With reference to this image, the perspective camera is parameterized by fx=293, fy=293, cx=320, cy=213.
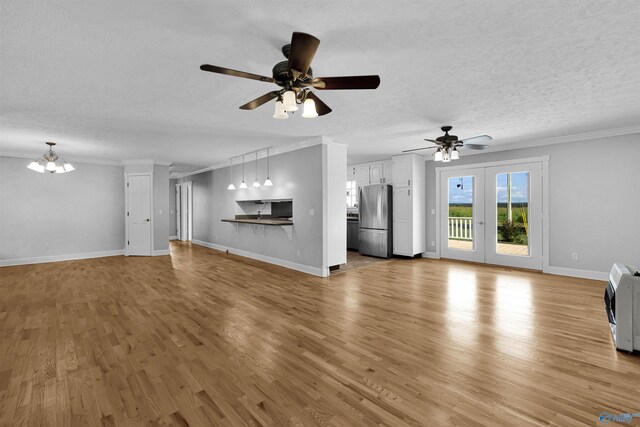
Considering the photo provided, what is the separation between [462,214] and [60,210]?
9.63 metres

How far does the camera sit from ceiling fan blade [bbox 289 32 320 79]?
1.67m

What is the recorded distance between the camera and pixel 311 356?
8.32 ft

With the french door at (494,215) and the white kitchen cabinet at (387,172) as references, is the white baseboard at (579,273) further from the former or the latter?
the white kitchen cabinet at (387,172)

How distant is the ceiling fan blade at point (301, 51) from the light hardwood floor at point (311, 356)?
7.30ft

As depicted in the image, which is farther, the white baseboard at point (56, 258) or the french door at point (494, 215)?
the white baseboard at point (56, 258)

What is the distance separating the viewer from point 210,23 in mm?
1966

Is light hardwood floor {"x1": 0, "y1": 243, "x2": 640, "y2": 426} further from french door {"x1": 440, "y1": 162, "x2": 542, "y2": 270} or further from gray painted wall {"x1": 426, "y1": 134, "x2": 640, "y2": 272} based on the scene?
french door {"x1": 440, "y1": 162, "x2": 542, "y2": 270}

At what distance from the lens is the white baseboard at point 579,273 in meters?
5.05

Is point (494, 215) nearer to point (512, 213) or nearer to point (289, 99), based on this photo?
point (512, 213)

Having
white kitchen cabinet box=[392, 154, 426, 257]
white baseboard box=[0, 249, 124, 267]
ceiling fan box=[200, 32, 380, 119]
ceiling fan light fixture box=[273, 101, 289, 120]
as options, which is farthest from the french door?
white baseboard box=[0, 249, 124, 267]

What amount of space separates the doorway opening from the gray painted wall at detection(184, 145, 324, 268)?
173cm

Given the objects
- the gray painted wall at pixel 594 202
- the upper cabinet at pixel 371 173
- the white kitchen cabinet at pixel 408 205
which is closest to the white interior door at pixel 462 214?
the white kitchen cabinet at pixel 408 205

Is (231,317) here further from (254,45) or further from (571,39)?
(571,39)

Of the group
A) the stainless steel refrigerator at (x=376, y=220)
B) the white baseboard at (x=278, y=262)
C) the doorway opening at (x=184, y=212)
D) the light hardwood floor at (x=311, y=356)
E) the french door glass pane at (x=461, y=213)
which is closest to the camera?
the light hardwood floor at (x=311, y=356)
